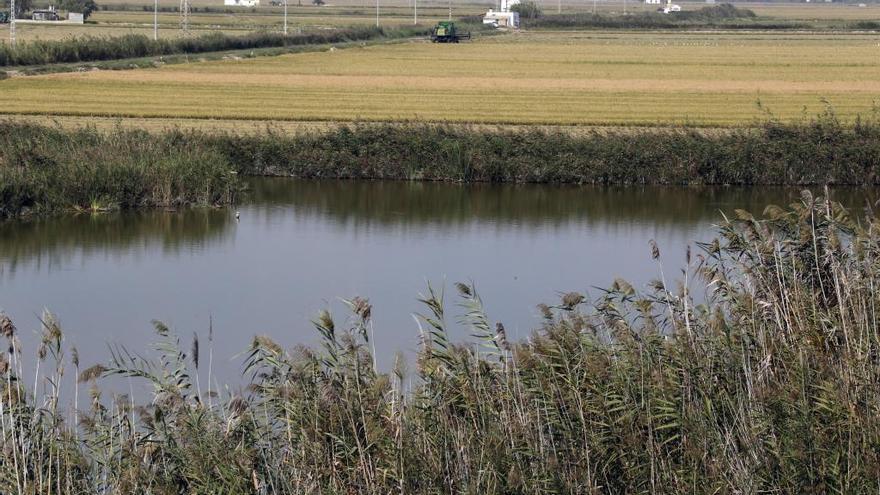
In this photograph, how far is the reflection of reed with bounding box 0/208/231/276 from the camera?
23.9m

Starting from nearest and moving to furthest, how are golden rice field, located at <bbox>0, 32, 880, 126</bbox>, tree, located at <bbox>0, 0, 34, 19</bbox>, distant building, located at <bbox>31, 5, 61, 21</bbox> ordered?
golden rice field, located at <bbox>0, 32, 880, 126</bbox>
distant building, located at <bbox>31, 5, 61, 21</bbox>
tree, located at <bbox>0, 0, 34, 19</bbox>

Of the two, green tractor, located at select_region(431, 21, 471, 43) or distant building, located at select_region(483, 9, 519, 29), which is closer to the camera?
green tractor, located at select_region(431, 21, 471, 43)

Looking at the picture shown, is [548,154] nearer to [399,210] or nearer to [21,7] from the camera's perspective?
[399,210]

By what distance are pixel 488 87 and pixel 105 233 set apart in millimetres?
28808

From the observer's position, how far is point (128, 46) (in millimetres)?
65500

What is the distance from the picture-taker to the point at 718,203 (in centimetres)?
2995

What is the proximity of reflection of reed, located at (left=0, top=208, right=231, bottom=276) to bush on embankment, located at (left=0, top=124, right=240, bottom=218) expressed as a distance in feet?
A: 1.35

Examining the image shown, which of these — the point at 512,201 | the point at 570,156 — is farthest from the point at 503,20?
the point at 512,201

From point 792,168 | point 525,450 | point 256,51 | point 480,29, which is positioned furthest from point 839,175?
point 480,29

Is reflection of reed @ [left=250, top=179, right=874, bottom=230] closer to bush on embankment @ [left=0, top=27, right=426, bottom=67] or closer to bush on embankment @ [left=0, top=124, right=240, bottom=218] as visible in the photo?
bush on embankment @ [left=0, top=124, right=240, bottom=218]

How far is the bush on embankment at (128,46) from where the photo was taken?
58.5 meters

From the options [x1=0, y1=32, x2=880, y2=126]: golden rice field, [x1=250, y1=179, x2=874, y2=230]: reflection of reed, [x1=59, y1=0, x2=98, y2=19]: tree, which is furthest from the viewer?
[x1=59, y1=0, x2=98, y2=19]: tree

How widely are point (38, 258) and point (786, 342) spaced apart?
15346 millimetres

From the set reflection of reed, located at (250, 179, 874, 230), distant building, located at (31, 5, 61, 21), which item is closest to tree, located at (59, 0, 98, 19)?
distant building, located at (31, 5, 61, 21)
